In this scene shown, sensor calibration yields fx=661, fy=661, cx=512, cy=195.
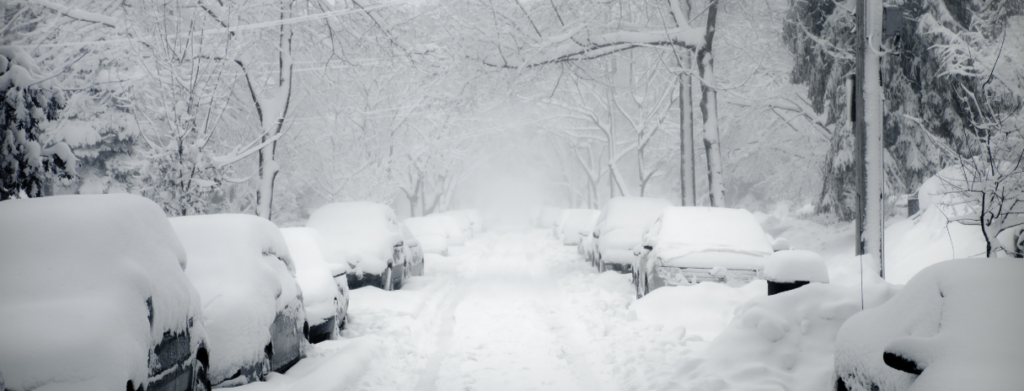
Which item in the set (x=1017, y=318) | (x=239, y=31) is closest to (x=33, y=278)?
(x=1017, y=318)

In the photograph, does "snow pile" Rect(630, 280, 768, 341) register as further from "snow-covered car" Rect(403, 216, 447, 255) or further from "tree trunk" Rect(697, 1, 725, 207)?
"snow-covered car" Rect(403, 216, 447, 255)

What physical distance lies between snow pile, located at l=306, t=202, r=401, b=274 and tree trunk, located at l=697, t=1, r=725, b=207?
770 cm

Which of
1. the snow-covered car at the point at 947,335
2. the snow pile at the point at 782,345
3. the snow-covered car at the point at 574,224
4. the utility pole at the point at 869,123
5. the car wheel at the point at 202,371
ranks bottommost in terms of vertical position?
the snow-covered car at the point at 574,224

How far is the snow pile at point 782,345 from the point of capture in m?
5.90

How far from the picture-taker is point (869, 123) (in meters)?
9.80

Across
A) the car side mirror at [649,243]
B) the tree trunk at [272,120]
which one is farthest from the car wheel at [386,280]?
the car side mirror at [649,243]

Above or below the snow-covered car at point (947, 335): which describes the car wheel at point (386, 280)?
below

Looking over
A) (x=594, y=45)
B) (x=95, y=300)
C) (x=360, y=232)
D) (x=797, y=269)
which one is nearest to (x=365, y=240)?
(x=360, y=232)

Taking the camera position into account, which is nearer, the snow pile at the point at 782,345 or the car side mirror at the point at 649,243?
the snow pile at the point at 782,345

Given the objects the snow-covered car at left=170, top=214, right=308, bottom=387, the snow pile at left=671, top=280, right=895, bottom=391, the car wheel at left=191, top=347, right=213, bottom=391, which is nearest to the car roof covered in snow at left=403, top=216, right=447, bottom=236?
the snow-covered car at left=170, top=214, right=308, bottom=387

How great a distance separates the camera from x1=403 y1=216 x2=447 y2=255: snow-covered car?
23406mm

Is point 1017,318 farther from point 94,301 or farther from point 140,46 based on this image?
point 140,46

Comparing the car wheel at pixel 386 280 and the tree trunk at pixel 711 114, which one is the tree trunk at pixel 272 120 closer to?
the car wheel at pixel 386 280

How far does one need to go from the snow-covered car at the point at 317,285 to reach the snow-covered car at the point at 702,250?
498 cm
